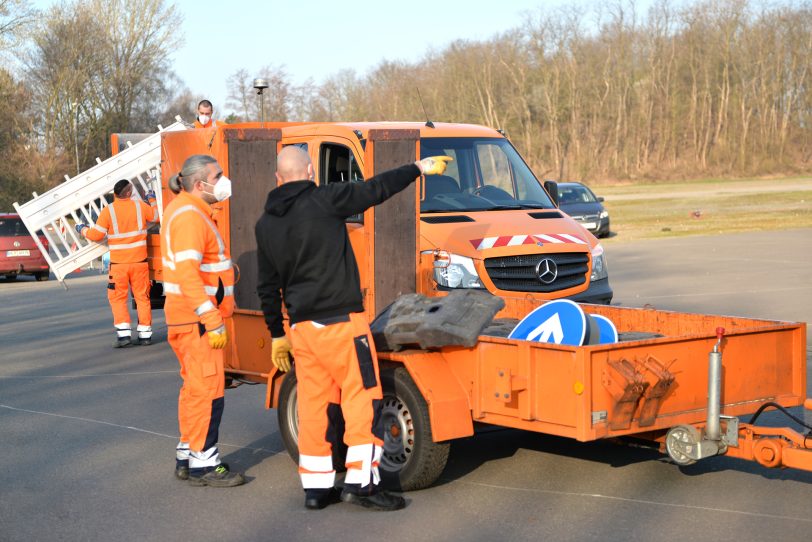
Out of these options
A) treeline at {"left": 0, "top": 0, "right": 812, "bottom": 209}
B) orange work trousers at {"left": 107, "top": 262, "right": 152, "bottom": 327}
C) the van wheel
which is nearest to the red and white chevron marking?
the van wheel

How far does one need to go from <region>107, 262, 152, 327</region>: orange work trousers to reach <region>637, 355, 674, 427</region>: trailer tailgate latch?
8625 millimetres

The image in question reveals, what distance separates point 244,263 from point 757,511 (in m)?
4.63

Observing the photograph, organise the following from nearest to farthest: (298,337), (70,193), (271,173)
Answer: (298,337)
(271,173)
(70,193)

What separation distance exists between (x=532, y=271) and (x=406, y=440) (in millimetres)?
3312

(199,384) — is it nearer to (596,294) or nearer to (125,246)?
(596,294)

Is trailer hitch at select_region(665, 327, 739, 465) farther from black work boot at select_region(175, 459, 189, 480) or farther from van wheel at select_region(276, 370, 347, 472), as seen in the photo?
black work boot at select_region(175, 459, 189, 480)

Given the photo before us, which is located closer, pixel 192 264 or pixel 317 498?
pixel 317 498

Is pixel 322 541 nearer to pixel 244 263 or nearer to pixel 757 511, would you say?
pixel 757 511

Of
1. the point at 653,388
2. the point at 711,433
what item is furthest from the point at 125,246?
the point at 711,433

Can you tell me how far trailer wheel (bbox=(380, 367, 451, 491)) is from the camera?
245 inches

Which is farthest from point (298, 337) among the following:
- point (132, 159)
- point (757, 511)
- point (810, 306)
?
point (810, 306)

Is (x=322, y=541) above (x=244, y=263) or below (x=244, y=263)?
below

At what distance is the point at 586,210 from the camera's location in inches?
1268

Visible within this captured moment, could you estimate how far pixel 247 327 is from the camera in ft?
26.2
